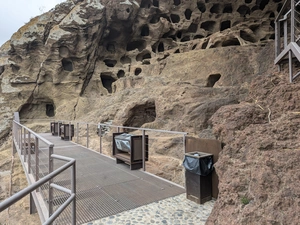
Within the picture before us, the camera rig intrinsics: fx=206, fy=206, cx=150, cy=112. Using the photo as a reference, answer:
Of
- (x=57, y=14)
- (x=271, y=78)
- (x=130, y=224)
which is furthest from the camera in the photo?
(x=57, y=14)

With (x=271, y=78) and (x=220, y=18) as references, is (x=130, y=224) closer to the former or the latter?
(x=271, y=78)

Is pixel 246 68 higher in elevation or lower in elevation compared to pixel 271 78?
higher

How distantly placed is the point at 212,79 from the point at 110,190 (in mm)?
11548

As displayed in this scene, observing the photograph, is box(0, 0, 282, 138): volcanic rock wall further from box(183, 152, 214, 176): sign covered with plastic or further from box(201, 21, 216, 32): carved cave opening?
box(183, 152, 214, 176): sign covered with plastic

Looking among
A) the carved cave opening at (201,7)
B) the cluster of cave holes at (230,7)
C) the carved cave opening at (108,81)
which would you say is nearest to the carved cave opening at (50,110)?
the carved cave opening at (108,81)

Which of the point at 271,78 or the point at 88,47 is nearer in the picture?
the point at 271,78

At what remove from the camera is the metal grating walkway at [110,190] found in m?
3.63

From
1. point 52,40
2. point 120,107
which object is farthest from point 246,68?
point 52,40

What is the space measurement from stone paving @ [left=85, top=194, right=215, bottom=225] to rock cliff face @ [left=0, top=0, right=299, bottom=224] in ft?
2.60

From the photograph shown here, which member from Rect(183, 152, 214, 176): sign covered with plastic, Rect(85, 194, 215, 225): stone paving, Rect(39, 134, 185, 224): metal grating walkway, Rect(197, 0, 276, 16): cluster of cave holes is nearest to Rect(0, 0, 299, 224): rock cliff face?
Rect(197, 0, 276, 16): cluster of cave holes

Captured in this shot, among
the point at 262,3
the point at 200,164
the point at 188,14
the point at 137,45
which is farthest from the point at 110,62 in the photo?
the point at 200,164

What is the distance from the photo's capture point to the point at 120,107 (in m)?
15.2

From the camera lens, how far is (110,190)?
15.0ft

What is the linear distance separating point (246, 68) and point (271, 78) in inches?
350
